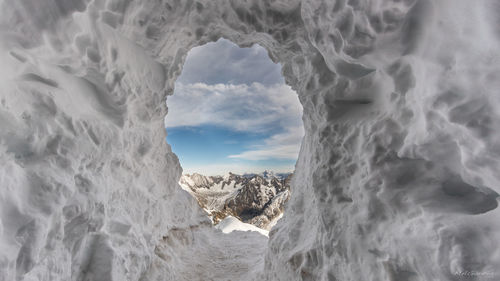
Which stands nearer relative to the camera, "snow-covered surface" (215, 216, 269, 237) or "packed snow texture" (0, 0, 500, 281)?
"packed snow texture" (0, 0, 500, 281)

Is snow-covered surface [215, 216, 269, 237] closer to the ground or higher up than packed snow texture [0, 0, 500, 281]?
closer to the ground

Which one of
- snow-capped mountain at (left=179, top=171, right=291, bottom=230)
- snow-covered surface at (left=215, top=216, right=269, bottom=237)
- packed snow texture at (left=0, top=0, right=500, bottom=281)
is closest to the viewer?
packed snow texture at (left=0, top=0, right=500, bottom=281)

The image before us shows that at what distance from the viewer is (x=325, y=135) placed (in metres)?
3.26

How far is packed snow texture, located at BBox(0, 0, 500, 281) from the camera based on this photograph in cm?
155

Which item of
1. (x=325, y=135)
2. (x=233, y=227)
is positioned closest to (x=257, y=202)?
(x=233, y=227)

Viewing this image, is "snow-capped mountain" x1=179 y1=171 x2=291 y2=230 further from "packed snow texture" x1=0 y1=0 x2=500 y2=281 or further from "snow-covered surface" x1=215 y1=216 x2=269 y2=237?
"packed snow texture" x1=0 y1=0 x2=500 y2=281

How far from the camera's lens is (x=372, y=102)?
2.58 meters

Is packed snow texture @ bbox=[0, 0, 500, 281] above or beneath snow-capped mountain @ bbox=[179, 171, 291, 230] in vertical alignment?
Answer: above

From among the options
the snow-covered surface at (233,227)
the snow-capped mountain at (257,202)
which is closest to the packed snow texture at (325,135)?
the snow-covered surface at (233,227)

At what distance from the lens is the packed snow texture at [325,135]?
1.55m

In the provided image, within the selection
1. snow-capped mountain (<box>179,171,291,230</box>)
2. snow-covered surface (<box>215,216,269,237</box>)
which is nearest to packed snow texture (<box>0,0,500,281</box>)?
snow-covered surface (<box>215,216,269,237</box>)

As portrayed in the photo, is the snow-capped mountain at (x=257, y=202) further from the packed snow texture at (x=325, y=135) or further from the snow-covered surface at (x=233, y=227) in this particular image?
the packed snow texture at (x=325, y=135)

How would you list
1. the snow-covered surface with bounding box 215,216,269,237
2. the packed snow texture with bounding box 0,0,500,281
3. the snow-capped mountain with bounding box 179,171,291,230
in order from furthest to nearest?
1. the snow-capped mountain with bounding box 179,171,291,230
2. the snow-covered surface with bounding box 215,216,269,237
3. the packed snow texture with bounding box 0,0,500,281

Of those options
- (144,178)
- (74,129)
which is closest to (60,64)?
(74,129)
